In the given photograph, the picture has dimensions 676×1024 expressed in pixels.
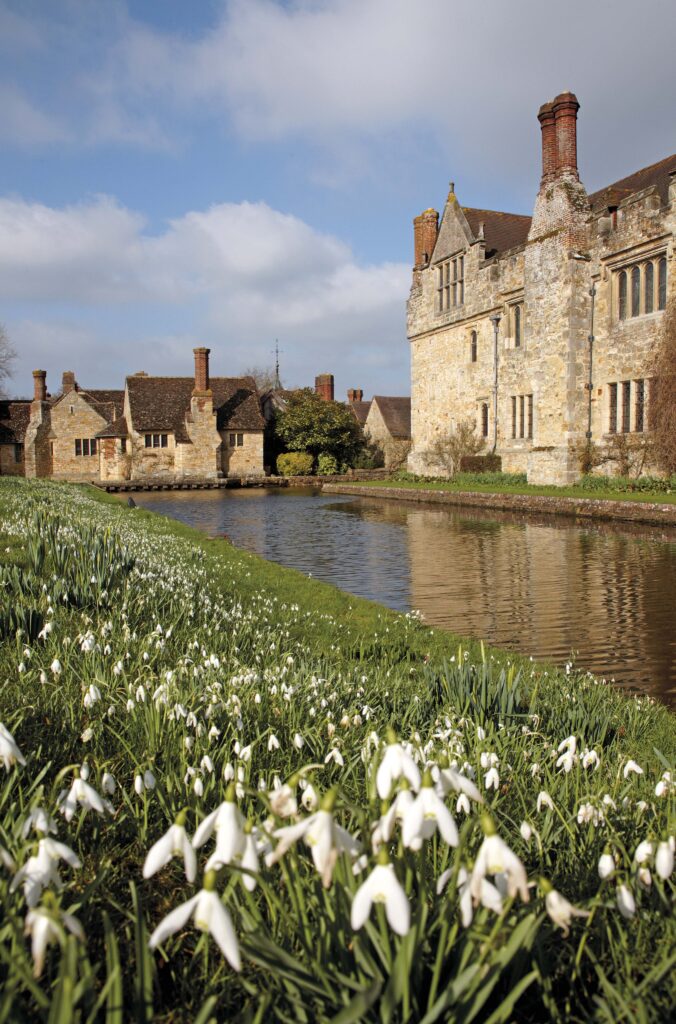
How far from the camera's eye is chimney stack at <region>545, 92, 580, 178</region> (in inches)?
1102

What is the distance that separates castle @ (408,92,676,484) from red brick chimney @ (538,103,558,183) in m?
0.04

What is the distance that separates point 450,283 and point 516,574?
29822 mm

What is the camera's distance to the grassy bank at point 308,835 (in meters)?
1.59

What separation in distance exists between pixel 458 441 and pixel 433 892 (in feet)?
122

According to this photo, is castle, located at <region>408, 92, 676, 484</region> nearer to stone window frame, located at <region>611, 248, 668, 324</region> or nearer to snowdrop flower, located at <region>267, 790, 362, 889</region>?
stone window frame, located at <region>611, 248, 668, 324</region>

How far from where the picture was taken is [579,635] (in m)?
9.16

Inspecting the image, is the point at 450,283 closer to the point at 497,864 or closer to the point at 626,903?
the point at 626,903

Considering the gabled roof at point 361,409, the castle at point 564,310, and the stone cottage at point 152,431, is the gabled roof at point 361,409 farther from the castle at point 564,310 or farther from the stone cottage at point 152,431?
the castle at point 564,310

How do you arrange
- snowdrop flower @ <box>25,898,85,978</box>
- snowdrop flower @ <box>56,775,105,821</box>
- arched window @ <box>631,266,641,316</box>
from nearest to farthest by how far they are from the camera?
snowdrop flower @ <box>25,898,85,978</box> → snowdrop flower @ <box>56,775,105,821</box> → arched window @ <box>631,266,641,316</box>

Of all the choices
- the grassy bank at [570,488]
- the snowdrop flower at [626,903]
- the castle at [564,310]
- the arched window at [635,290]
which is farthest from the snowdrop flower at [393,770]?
the arched window at [635,290]

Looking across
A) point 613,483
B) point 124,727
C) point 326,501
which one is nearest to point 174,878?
point 124,727

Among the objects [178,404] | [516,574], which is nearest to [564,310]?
[516,574]

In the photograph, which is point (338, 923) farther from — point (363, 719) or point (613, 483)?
point (613, 483)

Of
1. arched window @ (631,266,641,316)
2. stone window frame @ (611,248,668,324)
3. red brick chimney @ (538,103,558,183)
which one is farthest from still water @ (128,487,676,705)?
red brick chimney @ (538,103,558,183)
